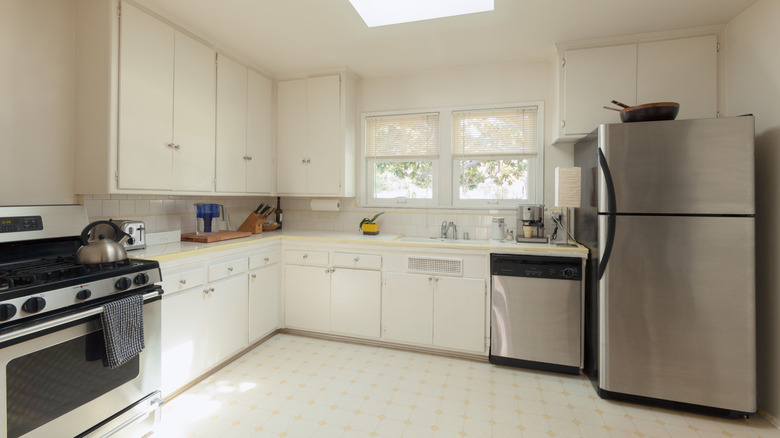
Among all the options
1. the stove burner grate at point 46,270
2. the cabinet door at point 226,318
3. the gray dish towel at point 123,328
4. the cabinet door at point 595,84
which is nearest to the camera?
the stove burner grate at point 46,270

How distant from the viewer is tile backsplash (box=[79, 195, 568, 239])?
2.63 metres

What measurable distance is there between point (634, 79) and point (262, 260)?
3.37 m

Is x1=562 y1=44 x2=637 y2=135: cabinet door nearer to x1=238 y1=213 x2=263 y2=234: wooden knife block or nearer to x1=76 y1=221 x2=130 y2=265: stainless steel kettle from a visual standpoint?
x1=238 y1=213 x2=263 y2=234: wooden knife block

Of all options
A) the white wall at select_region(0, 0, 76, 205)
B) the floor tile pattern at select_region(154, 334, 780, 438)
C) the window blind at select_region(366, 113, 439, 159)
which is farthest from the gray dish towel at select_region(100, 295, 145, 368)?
the window blind at select_region(366, 113, 439, 159)

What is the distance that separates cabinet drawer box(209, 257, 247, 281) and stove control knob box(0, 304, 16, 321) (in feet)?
3.99

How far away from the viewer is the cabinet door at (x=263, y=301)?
9.84 feet

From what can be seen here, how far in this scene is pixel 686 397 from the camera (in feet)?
7.19

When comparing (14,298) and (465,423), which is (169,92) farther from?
(465,423)

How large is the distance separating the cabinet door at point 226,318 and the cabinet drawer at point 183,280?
13cm

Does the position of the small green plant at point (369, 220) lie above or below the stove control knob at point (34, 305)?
above

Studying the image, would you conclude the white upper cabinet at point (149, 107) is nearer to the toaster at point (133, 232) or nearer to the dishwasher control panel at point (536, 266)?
the toaster at point (133, 232)

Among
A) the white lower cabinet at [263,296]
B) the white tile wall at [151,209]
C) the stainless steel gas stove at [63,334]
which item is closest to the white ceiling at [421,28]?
the white tile wall at [151,209]

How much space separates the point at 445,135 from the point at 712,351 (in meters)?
2.58

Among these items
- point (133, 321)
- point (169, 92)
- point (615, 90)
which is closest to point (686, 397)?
point (615, 90)
